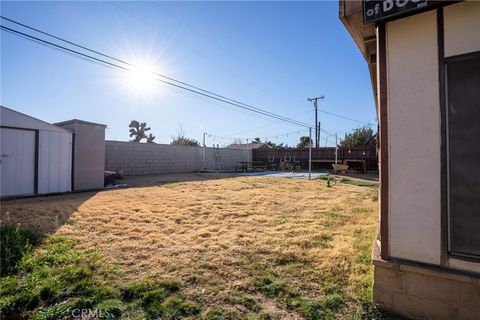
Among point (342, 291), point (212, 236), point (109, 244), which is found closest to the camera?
point (342, 291)

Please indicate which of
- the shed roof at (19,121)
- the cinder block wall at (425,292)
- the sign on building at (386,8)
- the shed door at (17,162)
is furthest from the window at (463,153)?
the shed door at (17,162)

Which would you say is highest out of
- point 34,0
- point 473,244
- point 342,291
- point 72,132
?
point 34,0

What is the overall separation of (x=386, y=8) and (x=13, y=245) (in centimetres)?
458

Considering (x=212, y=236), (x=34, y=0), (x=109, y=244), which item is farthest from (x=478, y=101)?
(x=34, y=0)

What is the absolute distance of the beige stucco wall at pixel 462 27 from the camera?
1699 mm

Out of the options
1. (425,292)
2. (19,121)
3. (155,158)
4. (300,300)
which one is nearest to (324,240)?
(300,300)

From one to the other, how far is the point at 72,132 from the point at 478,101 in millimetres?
9491

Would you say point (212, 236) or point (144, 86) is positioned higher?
point (144, 86)

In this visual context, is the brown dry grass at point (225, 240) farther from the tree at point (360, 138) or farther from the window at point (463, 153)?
the tree at point (360, 138)

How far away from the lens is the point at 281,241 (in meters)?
3.51

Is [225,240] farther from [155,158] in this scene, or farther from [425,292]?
[155,158]

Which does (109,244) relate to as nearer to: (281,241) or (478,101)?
(281,241)

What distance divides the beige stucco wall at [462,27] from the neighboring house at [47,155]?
8820 millimetres

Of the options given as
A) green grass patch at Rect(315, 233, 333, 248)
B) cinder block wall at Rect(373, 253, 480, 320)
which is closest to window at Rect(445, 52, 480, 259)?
cinder block wall at Rect(373, 253, 480, 320)
